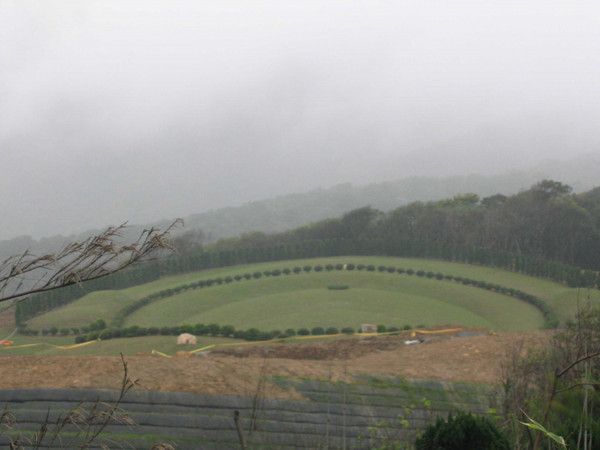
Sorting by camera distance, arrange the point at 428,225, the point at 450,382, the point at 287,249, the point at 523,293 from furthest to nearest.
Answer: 1. the point at 428,225
2. the point at 287,249
3. the point at 523,293
4. the point at 450,382

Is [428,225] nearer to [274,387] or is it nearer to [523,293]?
[523,293]

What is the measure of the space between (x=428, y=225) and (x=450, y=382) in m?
42.2

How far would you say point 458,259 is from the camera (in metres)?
41.0

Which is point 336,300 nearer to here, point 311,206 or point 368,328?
point 368,328

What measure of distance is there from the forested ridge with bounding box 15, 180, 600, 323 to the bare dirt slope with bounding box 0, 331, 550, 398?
2252 cm

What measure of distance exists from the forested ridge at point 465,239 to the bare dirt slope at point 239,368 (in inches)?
887

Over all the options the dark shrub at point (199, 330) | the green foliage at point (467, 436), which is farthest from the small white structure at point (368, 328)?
the green foliage at point (467, 436)

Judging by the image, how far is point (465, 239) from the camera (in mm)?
49281

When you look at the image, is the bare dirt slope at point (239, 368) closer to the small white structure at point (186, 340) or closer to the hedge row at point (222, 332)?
the small white structure at point (186, 340)

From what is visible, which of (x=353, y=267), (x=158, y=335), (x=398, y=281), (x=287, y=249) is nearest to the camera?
(x=158, y=335)

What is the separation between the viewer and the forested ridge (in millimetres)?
39000

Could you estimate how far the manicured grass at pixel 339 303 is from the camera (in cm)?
2447

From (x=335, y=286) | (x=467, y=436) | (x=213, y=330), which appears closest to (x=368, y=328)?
(x=213, y=330)

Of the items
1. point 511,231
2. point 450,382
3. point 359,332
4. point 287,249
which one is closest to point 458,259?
point 511,231
